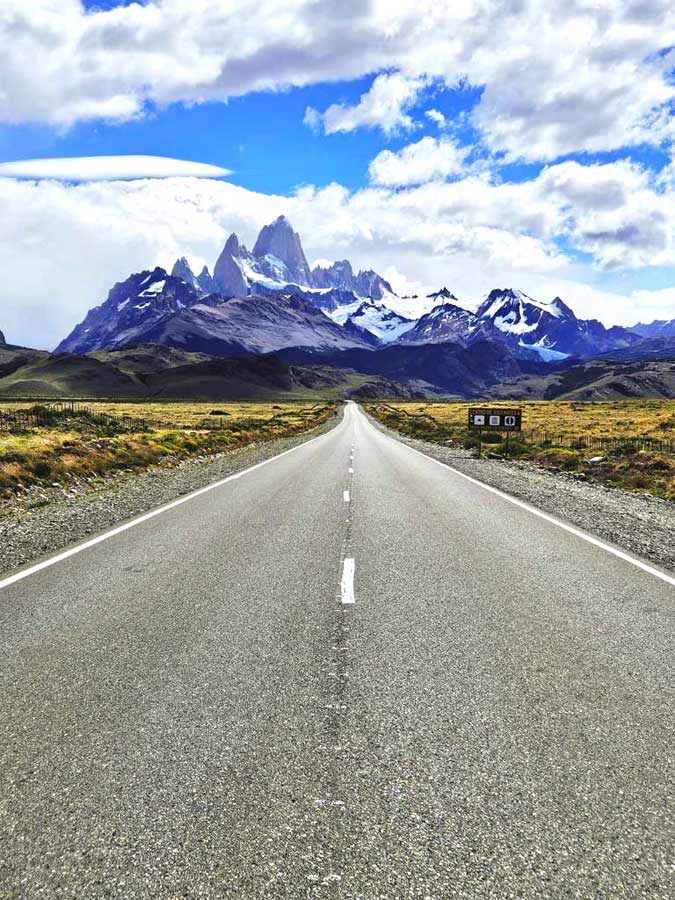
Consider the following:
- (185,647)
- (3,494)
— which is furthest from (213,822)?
(3,494)

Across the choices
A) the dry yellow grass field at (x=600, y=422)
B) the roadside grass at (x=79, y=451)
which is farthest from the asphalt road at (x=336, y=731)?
the dry yellow grass field at (x=600, y=422)

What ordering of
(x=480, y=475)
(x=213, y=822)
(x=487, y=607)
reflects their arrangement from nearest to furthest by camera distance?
(x=213, y=822) → (x=487, y=607) → (x=480, y=475)

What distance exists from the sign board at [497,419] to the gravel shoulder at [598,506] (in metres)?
4.99

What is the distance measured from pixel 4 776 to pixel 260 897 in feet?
6.81

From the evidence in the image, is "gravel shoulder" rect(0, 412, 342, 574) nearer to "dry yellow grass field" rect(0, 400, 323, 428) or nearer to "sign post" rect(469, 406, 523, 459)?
"sign post" rect(469, 406, 523, 459)

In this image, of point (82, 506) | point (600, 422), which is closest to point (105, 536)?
point (82, 506)

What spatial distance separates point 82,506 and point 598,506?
13.6m

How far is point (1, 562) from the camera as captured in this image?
9.77 metres

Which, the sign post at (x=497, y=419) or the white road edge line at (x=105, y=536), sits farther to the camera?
the sign post at (x=497, y=419)

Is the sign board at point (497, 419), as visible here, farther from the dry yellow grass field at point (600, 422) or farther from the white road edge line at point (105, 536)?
the white road edge line at point (105, 536)

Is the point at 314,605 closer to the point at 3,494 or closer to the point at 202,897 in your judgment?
the point at 202,897

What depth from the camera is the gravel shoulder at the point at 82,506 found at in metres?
11.1

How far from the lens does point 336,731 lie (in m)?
4.43

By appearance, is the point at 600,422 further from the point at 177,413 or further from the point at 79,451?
the point at 177,413
